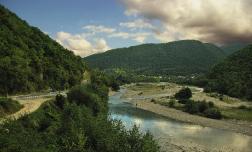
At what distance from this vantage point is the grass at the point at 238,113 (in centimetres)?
11075

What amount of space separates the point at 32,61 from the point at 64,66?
86.6ft

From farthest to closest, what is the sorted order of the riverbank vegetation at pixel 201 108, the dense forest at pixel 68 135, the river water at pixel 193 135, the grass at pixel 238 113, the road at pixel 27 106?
the riverbank vegetation at pixel 201 108
the grass at pixel 238 113
the river water at pixel 193 135
the road at pixel 27 106
the dense forest at pixel 68 135

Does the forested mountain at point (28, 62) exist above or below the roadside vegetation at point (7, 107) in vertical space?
above

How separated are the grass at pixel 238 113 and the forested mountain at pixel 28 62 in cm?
4838

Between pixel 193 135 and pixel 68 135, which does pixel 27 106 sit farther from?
pixel 193 135

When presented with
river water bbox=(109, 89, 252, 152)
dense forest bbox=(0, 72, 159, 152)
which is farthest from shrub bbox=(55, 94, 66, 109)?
river water bbox=(109, 89, 252, 152)

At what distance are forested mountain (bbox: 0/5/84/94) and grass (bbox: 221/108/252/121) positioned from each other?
48383 mm

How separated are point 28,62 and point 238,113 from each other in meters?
61.5

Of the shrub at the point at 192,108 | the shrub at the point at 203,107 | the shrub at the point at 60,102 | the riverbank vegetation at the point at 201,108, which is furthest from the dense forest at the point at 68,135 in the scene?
the shrub at the point at 203,107

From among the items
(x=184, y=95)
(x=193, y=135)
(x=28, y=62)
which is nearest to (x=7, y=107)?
(x=193, y=135)

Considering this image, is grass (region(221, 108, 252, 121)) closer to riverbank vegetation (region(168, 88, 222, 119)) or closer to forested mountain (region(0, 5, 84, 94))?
riverbank vegetation (region(168, 88, 222, 119))

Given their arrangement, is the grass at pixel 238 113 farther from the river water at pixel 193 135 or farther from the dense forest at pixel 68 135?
the dense forest at pixel 68 135

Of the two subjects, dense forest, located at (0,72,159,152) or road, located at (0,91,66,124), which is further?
road, located at (0,91,66,124)

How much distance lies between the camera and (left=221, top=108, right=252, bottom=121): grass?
110750mm
